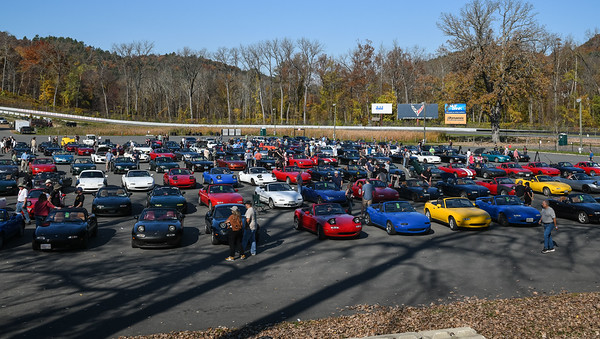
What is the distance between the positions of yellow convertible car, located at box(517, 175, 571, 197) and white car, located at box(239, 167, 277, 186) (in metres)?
14.2

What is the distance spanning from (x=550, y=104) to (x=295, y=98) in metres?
59.5

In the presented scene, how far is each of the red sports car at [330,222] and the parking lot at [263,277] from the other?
35 cm

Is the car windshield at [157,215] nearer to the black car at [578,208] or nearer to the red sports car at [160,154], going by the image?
the black car at [578,208]

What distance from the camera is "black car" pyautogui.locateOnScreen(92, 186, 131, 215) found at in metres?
20.6

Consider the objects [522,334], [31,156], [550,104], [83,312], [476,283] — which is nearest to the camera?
[522,334]

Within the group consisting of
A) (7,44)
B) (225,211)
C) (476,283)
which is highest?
(7,44)

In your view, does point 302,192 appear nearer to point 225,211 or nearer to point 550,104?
point 225,211

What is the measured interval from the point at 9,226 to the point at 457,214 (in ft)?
50.2

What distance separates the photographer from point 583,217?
20.4 metres

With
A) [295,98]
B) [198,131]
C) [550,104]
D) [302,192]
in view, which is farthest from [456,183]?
[295,98]

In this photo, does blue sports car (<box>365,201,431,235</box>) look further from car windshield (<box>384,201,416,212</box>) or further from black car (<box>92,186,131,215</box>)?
black car (<box>92,186,131,215</box>)

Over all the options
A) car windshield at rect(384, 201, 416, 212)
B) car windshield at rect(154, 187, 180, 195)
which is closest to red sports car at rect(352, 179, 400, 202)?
car windshield at rect(384, 201, 416, 212)

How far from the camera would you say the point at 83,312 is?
33.1 feet

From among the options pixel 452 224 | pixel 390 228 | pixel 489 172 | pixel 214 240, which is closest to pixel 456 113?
pixel 489 172
